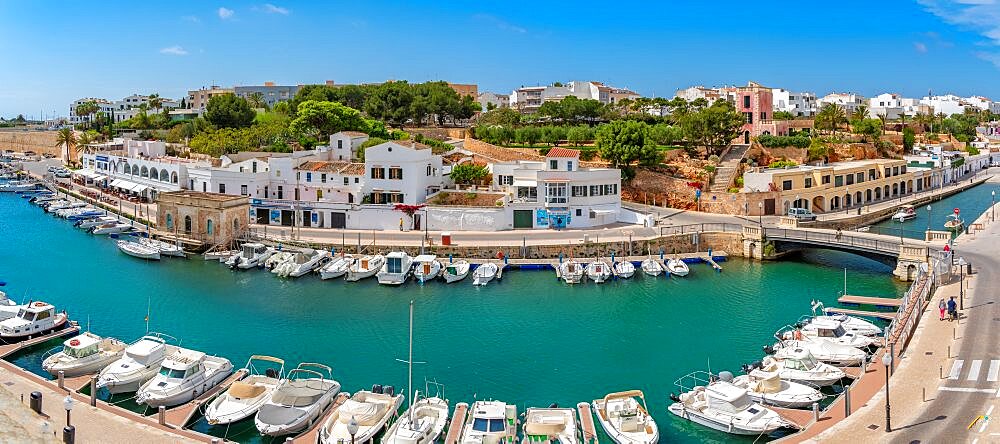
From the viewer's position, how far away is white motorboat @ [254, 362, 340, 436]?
A: 22109mm

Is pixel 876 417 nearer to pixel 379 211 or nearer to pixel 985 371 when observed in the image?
pixel 985 371

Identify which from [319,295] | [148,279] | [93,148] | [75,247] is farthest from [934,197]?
[93,148]

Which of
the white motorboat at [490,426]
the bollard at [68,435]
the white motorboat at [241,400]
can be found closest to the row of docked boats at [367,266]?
the white motorboat at [241,400]

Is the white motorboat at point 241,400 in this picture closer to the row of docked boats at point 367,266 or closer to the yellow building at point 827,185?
the row of docked boats at point 367,266

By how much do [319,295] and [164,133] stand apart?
67.8m

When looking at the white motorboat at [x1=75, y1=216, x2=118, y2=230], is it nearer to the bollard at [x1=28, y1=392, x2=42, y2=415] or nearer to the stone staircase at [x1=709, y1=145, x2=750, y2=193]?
the bollard at [x1=28, y1=392, x2=42, y2=415]

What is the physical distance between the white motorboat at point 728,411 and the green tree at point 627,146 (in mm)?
38412

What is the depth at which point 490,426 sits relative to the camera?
21.5 metres

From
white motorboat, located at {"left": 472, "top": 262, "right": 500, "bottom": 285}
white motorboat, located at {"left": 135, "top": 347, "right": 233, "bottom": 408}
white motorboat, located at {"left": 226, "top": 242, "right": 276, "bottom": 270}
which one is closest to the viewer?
white motorboat, located at {"left": 135, "top": 347, "right": 233, "bottom": 408}

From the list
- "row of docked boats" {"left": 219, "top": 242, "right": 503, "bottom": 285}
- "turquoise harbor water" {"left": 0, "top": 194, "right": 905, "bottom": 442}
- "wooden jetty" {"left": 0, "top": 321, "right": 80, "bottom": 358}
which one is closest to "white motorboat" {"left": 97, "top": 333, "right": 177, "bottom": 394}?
"turquoise harbor water" {"left": 0, "top": 194, "right": 905, "bottom": 442}

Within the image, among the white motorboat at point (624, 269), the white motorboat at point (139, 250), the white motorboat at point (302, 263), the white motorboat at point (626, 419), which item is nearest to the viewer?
the white motorboat at point (626, 419)

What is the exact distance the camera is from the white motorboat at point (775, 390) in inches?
934

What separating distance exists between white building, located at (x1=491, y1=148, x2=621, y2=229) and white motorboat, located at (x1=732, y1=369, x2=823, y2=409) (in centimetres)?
2688

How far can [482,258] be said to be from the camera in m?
45.7
